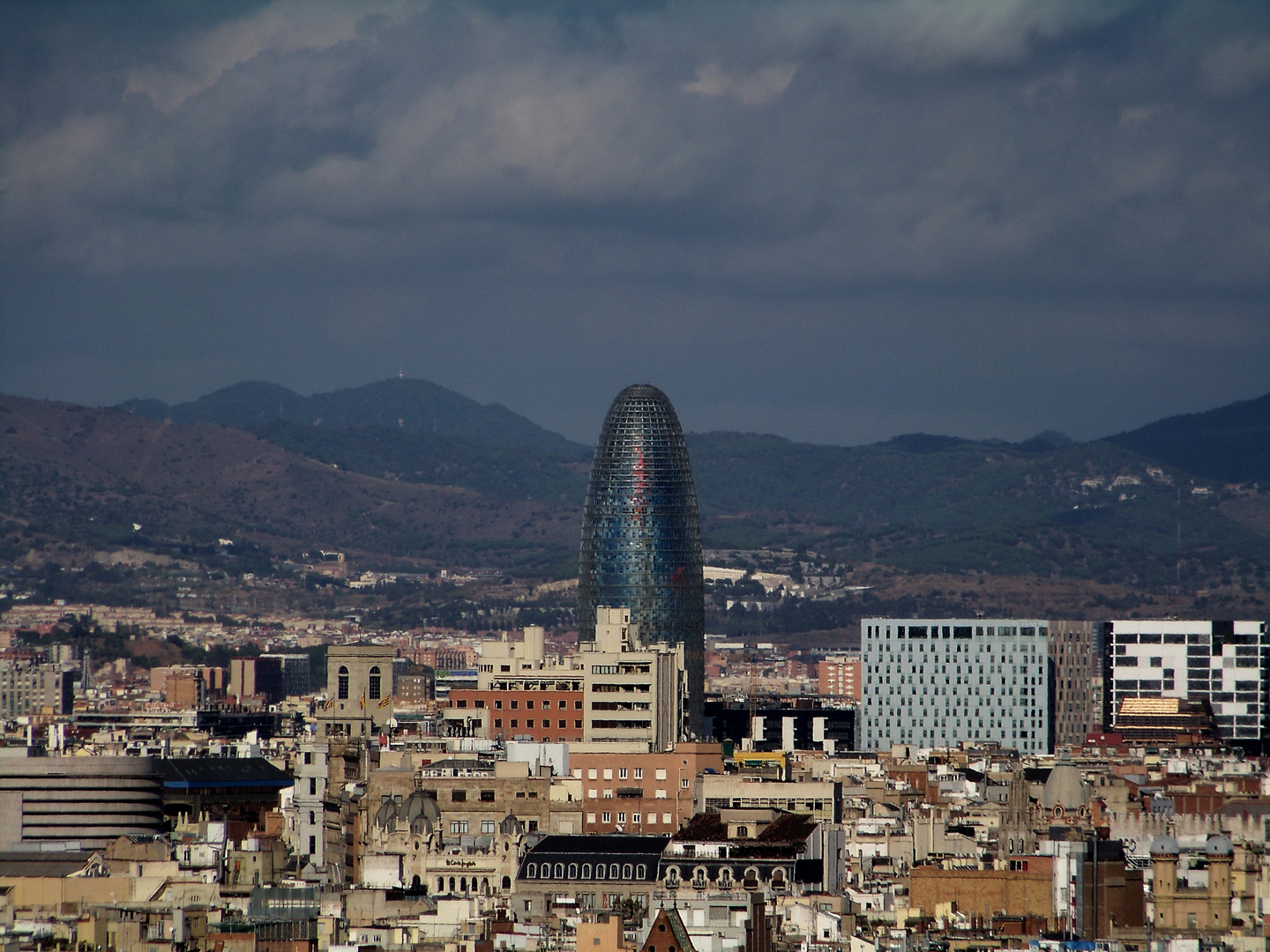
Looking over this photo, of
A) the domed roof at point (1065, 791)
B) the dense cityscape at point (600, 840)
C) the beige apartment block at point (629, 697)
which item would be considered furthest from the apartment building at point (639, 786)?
the beige apartment block at point (629, 697)

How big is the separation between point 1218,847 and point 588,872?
23.1 metres

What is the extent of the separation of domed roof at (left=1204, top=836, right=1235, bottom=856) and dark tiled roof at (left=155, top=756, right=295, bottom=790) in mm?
69520

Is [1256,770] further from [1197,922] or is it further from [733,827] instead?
[1197,922]

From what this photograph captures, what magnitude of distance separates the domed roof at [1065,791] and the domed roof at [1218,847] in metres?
38.3

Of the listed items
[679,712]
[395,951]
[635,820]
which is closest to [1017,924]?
[395,951]

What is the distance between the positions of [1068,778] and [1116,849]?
41.9 m

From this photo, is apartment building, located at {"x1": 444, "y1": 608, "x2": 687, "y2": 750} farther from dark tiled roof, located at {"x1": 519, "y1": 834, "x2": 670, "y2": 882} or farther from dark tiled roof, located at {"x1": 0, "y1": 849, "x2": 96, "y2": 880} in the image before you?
dark tiled roof, located at {"x1": 519, "y1": 834, "x2": 670, "y2": 882}

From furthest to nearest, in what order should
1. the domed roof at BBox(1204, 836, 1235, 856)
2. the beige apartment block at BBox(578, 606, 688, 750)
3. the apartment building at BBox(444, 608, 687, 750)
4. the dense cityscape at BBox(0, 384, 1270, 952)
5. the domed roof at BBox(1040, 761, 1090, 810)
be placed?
the beige apartment block at BBox(578, 606, 688, 750) → the apartment building at BBox(444, 608, 687, 750) → the domed roof at BBox(1040, 761, 1090, 810) → the domed roof at BBox(1204, 836, 1235, 856) → the dense cityscape at BBox(0, 384, 1270, 952)

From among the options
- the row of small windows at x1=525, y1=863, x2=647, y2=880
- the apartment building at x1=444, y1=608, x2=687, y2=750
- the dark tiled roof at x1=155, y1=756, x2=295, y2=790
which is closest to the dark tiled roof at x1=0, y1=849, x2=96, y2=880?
the row of small windows at x1=525, y1=863, x2=647, y2=880

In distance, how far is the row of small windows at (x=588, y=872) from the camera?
106m

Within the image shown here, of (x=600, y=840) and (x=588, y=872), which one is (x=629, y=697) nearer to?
(x=600, y=840)

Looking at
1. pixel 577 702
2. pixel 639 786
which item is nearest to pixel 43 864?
pixel 639 786

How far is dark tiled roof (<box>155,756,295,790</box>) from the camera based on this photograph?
Answer: 156 meters

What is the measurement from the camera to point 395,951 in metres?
83.6
